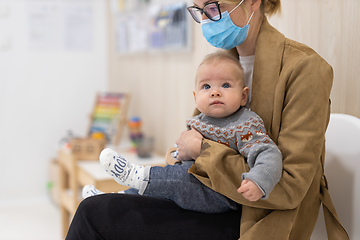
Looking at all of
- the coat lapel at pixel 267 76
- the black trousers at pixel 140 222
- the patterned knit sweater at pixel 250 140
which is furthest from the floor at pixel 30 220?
the coat lapel at pixel 267 76

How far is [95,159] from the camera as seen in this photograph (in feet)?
8.46

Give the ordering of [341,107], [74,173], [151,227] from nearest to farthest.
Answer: [151,227] < [341,107] < [74,173]

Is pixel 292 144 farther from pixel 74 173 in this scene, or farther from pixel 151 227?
pixel 74 173

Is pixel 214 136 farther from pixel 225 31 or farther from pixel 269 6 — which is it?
pixel 269 6

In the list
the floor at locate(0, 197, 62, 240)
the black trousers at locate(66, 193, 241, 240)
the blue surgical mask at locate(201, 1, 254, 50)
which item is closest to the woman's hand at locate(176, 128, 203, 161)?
the black trousers at locate(66, 193, 241, 240)

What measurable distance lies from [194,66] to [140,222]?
1.30 metres

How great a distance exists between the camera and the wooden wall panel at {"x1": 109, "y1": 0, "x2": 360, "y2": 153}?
1281 millimetres

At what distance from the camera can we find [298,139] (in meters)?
1.00

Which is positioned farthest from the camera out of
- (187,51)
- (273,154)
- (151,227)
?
(187,51)

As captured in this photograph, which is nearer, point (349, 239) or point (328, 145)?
point (349, 239)

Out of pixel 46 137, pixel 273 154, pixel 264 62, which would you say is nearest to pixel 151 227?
pixel 273 154

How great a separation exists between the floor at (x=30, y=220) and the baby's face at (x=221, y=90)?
205 cm

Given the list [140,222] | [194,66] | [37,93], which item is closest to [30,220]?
[37,93]

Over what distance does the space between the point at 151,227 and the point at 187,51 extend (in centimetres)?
140
